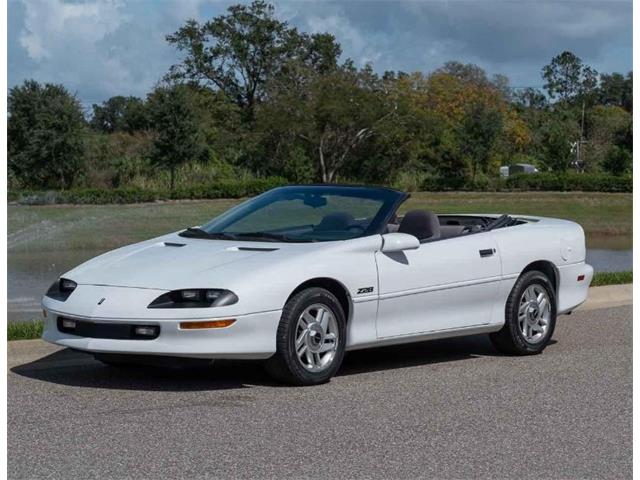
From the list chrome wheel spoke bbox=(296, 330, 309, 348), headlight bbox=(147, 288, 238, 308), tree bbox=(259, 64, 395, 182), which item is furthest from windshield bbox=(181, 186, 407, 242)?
tree bbox=(259, 64, 395, 182)

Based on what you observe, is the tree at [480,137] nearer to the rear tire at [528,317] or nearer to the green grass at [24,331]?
the rear tire at [528,317]

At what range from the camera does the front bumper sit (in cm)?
720

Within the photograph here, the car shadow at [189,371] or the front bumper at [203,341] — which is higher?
the front bumper at [203,341]

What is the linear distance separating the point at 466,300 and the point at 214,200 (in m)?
33.2

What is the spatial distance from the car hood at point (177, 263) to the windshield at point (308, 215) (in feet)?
1.08

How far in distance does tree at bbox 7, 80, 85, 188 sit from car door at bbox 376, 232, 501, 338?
36.5 metres

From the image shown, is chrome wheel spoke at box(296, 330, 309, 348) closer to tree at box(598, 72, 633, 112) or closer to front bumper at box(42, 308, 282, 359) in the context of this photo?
front bumper at box(42, 308, 282, 359)

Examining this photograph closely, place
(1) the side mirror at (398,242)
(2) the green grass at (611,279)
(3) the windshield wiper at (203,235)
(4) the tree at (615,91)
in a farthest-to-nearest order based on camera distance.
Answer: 1. (4) the tree at (615,91)
2. (2) the green grass at (611,279)
3. (3) the windshield wiper at (203,235)
4. (1) the side mirror at (398,242)

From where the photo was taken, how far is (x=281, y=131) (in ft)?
168

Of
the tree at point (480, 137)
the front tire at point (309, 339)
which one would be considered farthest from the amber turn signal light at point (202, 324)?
the tree at point (480, 137)

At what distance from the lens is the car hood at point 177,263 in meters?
7.46

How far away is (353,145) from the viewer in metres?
52.0

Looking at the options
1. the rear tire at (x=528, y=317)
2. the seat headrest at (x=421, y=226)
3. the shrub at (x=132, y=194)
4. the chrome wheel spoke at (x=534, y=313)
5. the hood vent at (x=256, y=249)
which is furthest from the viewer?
the shrub at (x=132, y=194)

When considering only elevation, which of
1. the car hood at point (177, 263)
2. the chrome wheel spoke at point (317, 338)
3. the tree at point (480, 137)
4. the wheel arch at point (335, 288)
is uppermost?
the tree at point (480, 137)
